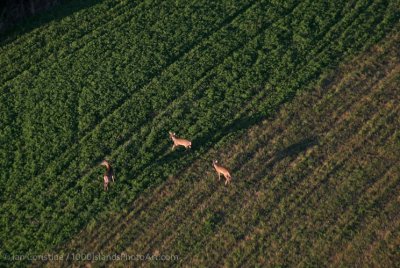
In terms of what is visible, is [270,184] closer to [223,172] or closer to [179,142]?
[223,172]

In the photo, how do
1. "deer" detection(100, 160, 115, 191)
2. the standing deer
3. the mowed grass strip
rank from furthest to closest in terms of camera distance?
the standing deer < "deer" detection(100, 160, 115, 191) < the mowed grass strip

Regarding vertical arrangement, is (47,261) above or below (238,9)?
below

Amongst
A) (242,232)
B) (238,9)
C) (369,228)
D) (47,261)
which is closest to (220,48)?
(238,9)

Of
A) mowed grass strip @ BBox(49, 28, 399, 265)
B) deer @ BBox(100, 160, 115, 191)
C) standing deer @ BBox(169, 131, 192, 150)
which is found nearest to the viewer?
mowed grass strip @ BBox(49, 28, 399, 265)

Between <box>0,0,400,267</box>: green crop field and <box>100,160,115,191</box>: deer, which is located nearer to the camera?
<box>0,0,400,267</box>: green crop field

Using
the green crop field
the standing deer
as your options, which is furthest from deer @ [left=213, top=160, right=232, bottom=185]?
the standing deer

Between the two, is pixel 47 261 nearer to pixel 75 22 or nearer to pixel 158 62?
pixel 158 62

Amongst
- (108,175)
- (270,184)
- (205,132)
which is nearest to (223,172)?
(270,184)

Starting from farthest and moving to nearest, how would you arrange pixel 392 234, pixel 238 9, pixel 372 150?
1. pixel 238 9
2. pixel 372 150
3. pixel 392 234

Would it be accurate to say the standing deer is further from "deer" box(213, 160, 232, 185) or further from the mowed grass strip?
"deer" box(213, 160, 232, 185)
